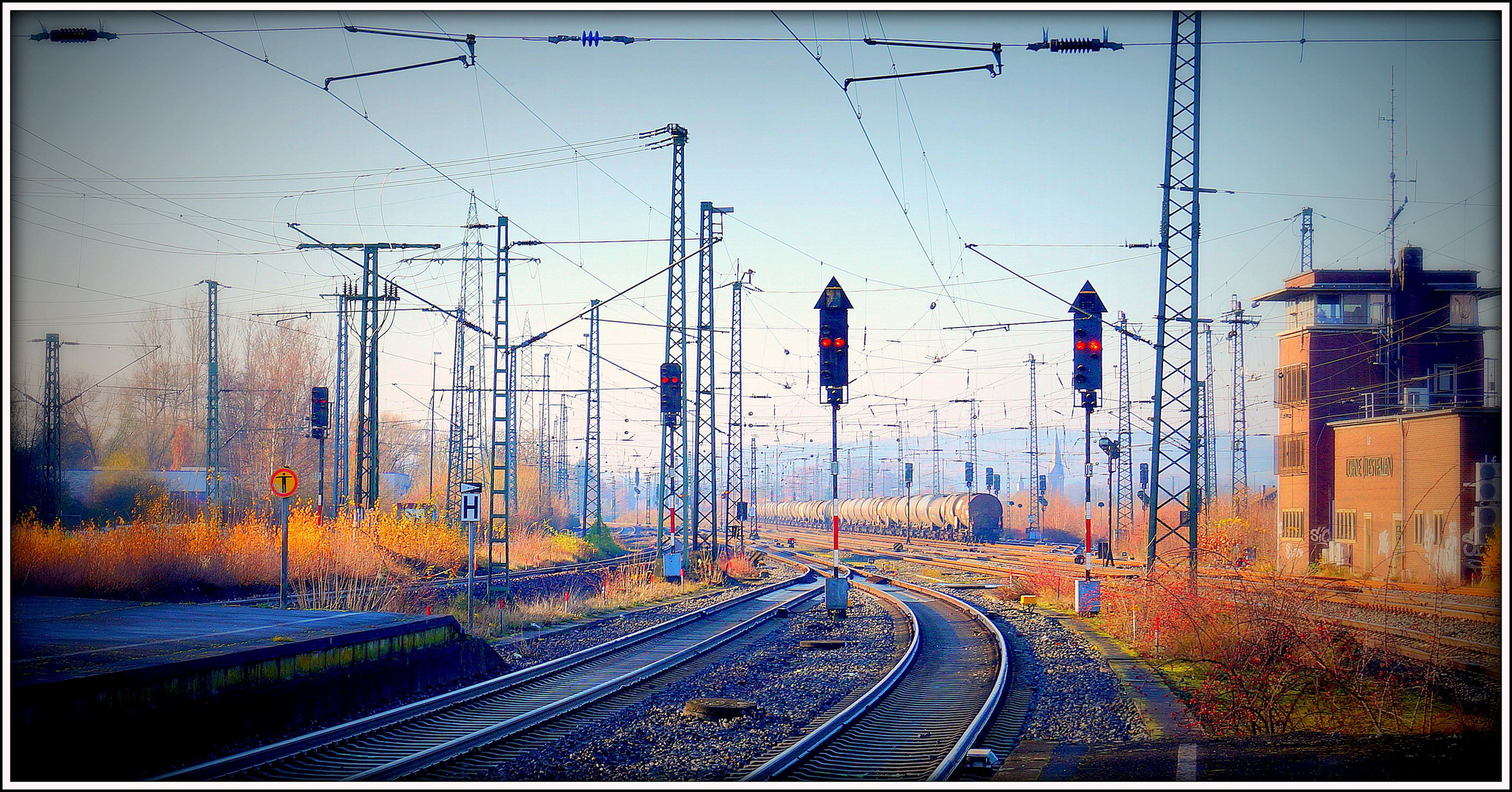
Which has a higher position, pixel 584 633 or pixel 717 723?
pixel 717 723

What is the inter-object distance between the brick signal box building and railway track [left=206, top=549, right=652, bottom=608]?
84.8 feet

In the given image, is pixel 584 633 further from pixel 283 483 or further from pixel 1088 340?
pixel 1088 340

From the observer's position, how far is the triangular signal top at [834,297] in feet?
61.9

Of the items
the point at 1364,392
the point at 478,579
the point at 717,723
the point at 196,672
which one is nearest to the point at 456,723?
the point at 196,672

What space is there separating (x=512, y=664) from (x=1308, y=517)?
36966 mm

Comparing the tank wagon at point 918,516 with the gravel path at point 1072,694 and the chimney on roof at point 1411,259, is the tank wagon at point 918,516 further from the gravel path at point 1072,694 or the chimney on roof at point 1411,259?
the gravel path at point 1072,694

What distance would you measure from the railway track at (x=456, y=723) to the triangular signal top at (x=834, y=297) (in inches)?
257

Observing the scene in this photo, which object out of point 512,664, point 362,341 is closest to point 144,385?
point 362,341

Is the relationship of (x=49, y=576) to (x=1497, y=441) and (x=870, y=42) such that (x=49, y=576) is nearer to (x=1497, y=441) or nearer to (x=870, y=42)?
(x=870, y=42)

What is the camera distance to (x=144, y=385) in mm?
57750

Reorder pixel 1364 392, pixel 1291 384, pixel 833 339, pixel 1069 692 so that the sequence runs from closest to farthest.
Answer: pixel 1069 692
pixel 833 339
pixel 1364 392
pixel 1291 384

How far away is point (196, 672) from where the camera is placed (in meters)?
9.85

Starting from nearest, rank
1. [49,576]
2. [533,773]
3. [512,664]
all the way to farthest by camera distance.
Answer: [533,773] < [512,664] < [49,576]

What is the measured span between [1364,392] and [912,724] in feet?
119
